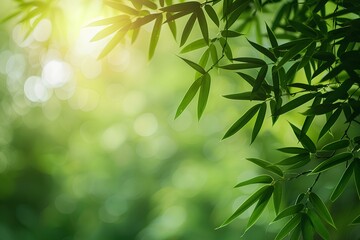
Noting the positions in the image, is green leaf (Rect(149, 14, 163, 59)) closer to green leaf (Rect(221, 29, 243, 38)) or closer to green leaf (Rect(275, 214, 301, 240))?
green leaf (Rect(221, 29, 243, 38))

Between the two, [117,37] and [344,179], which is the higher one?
[117,37]

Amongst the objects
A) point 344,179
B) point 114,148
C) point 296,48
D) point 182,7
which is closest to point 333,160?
point 344,179

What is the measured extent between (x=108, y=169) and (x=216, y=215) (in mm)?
1402

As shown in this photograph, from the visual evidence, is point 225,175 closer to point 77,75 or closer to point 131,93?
point 131,93

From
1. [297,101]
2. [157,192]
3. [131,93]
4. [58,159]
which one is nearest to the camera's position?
[297,101]

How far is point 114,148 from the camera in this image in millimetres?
4277

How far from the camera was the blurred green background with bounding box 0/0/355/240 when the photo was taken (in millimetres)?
3232

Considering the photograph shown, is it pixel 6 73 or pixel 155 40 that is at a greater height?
pixel 6 73

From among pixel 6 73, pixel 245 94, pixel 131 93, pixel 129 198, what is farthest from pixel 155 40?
pixel 6 73

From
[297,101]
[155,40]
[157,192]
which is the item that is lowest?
[297,101]

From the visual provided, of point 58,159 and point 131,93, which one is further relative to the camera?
point 58,159

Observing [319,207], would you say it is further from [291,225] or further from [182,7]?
[182,7]

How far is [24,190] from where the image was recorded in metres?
5.24

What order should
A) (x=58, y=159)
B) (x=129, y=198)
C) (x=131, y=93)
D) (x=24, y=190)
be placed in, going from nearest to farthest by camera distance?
(x=129, y=198)
(x=131, y=93)
(x=58, y=159)
(x=24, y=190)
